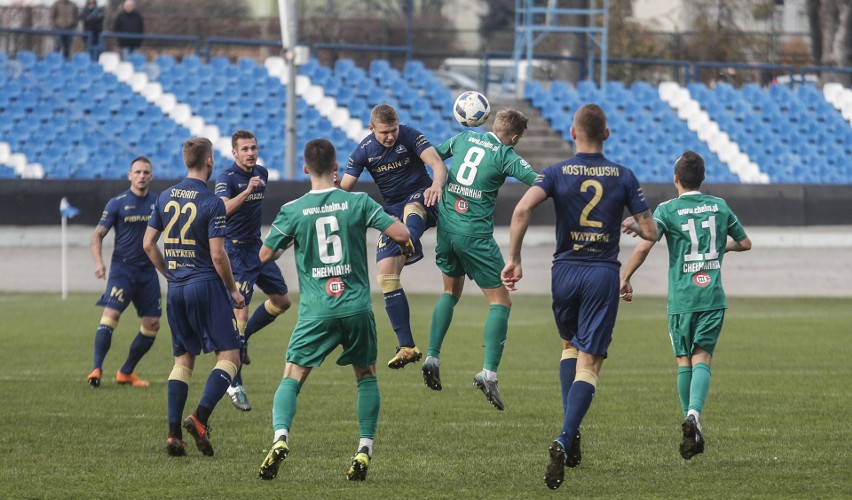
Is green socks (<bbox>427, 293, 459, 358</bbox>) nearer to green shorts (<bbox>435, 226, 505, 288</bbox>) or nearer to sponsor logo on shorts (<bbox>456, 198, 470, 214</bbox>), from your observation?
green shorts (<bbox>435, 226, 505, 288</bbox>)

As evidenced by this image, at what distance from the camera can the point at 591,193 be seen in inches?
336

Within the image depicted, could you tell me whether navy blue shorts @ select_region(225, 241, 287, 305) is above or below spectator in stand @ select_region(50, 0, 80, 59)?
below

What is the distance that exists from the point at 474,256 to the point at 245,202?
2.40 meters

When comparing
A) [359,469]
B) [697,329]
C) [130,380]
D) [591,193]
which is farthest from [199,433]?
[130,380]

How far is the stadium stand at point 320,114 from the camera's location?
28406 mm

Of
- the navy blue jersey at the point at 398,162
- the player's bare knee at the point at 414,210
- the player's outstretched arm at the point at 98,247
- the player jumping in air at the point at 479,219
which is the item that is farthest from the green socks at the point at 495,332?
the player's outstretched arm at the point at 98,247

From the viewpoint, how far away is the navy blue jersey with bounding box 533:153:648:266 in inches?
336

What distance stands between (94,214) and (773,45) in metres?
23.9

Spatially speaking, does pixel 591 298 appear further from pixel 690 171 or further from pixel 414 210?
pixel 414 210

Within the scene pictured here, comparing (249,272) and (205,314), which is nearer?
(205,314)

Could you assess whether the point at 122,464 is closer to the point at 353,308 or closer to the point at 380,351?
the point at 353,308

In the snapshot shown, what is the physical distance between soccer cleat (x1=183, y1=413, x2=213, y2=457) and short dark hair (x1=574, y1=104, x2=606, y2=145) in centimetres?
321

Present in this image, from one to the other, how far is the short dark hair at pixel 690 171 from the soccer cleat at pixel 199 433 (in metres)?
3.65

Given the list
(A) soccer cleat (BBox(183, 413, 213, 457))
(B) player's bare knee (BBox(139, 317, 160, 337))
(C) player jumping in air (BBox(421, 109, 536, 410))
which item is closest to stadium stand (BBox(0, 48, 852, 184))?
(B) player's bare knee (BBox(139, 317, 160, 337))
